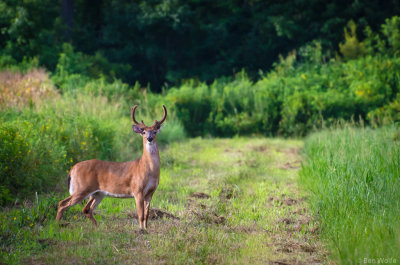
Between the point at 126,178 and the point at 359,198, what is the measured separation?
3.17m

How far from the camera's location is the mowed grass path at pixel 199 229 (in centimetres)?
541

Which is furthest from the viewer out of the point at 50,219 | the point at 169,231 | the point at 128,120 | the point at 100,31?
the point at 100,31

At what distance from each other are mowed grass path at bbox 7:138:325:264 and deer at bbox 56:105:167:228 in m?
0.37

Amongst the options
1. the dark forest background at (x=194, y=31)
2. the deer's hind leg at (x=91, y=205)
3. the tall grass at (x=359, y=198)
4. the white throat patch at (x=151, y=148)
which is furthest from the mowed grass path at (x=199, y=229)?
the dark forest background at (x=194, y=31)

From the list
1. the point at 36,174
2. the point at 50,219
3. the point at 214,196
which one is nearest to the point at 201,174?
the point at 214,196

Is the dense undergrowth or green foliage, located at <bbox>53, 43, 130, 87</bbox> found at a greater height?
green foliage, located at <bbox>53, 43, 130, 87</bbox>

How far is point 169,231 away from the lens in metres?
6.21

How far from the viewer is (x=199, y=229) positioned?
621 centimetres

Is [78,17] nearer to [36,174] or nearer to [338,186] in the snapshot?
[36,174]

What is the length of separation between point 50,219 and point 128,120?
281 inches

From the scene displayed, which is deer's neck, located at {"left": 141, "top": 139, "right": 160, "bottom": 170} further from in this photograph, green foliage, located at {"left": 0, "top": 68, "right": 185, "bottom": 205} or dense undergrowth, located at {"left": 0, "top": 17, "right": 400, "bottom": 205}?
dense undergrowth, located at {"left": 0, "top": 17, "right": 400, "bottom": 205}

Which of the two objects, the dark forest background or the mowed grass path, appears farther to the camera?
the dark forest background

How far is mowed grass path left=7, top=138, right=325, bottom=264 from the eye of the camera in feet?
17.8

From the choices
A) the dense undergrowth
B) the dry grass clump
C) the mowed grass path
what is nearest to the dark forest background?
the dense undergrowth
